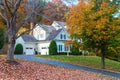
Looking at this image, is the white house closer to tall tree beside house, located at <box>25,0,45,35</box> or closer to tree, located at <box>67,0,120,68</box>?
tree, located at <box>67,0,120,68</box>

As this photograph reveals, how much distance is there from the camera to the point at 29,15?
2217 cm

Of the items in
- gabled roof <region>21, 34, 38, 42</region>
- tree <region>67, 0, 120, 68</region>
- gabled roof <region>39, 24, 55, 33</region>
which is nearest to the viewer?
tree <region>67, 0, 120, 68</region>

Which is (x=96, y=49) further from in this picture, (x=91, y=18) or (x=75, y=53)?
(x=75, y=53)

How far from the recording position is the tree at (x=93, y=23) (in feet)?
94.0

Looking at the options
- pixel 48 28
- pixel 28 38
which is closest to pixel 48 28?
pixel 48 28

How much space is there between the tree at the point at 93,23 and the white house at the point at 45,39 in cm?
2411

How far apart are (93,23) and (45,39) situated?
93.5 feet

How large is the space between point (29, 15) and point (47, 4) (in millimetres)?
1823

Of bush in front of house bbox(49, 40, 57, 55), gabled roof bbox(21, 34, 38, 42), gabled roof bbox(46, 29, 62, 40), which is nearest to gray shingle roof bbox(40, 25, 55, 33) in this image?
gabled roof bbox(46, 29, 62, 40)

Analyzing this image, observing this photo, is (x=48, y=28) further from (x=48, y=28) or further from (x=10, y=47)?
(x=10, y=47)

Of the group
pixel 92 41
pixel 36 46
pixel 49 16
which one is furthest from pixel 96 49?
pixel 36 46

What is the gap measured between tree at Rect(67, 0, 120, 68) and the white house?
2411 centimetres

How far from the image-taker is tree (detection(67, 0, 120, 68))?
28.6 m

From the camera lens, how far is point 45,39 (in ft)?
185
